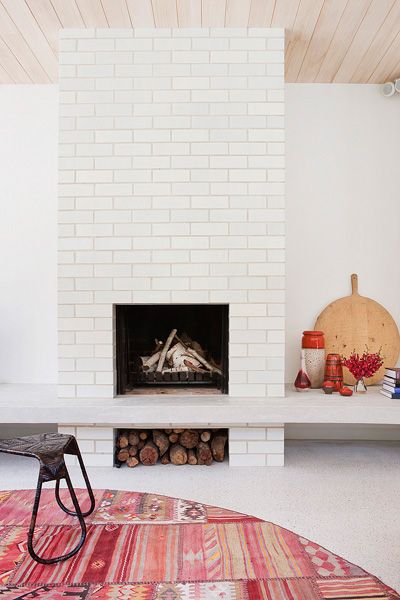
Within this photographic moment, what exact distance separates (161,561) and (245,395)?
1451mm

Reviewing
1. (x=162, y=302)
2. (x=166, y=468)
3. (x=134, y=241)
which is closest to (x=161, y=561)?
(x=166, y=468)

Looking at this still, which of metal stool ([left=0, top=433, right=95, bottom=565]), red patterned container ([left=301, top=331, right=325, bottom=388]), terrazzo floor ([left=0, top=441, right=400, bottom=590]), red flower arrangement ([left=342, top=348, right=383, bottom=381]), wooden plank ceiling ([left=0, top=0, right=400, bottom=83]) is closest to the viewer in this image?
metal stool ([left=0, top=433, right=95, bottom=565])

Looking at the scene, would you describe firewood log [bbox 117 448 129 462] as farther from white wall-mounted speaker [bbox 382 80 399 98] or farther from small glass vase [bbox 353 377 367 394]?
white wall-mounted speaker [bbox 382 80 399 98]

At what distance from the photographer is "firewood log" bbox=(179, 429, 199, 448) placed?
3.50 meters

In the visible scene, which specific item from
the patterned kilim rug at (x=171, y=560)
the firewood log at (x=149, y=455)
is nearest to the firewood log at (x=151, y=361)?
the firewood log at (x=149, y=455)

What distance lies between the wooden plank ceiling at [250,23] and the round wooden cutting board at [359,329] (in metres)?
1.60

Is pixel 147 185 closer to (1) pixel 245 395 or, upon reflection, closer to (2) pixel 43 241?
(2) pixel 43 241

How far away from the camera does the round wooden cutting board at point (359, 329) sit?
13.2 ft

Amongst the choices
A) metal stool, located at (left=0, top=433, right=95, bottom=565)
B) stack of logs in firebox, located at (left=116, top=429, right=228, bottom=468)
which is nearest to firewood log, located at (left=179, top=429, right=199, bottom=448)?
stack of logs in firebox, located at (left=116, top=429, right=228, bottom=468)

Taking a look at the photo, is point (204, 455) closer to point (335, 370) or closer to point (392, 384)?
point (335, 370)

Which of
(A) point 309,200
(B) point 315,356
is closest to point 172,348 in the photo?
(B) point 315,356

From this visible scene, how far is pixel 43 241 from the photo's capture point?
4.12 m

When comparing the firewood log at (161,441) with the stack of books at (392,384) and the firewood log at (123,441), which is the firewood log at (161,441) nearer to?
the firewood log at (123,441)

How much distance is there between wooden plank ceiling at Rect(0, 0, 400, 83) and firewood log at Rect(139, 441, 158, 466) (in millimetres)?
2737
